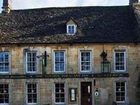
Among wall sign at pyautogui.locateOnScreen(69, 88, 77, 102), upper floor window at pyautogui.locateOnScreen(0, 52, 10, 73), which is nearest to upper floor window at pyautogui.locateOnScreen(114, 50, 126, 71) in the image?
wall sign at pyautogui.locateOnScreen(69, 88, 77, 102)

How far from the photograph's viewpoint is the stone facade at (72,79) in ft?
127

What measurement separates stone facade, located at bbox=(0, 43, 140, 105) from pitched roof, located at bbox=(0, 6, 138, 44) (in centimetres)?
58

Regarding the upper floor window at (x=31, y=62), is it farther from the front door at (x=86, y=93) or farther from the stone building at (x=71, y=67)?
the front door at (x=86, y=93)

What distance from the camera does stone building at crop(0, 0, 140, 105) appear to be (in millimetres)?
38812

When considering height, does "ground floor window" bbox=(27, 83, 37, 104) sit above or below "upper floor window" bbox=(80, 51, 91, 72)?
below

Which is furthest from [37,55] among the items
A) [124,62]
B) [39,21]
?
[124,62]

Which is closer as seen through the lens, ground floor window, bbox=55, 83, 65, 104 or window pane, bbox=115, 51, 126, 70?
ground floor window, bbox=55, 83, 65, 104

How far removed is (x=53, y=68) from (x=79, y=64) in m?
2.17

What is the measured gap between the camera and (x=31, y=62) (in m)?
39.7

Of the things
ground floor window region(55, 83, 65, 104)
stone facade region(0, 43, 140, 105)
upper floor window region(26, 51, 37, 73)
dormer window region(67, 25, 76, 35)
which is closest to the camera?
stone facade region(0, 43, 140, 105)

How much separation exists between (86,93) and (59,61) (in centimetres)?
345

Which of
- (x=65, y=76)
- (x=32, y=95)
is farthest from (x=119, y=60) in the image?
(x=32, y=95)

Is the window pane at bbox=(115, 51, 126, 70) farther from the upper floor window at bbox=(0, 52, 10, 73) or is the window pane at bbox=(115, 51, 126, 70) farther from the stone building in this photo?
the upper floor window at bbox=(0, 52, 10, 73)

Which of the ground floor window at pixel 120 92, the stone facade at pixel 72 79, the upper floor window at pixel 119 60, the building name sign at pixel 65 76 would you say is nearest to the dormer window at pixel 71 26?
the stone facade at pixel 72 79
